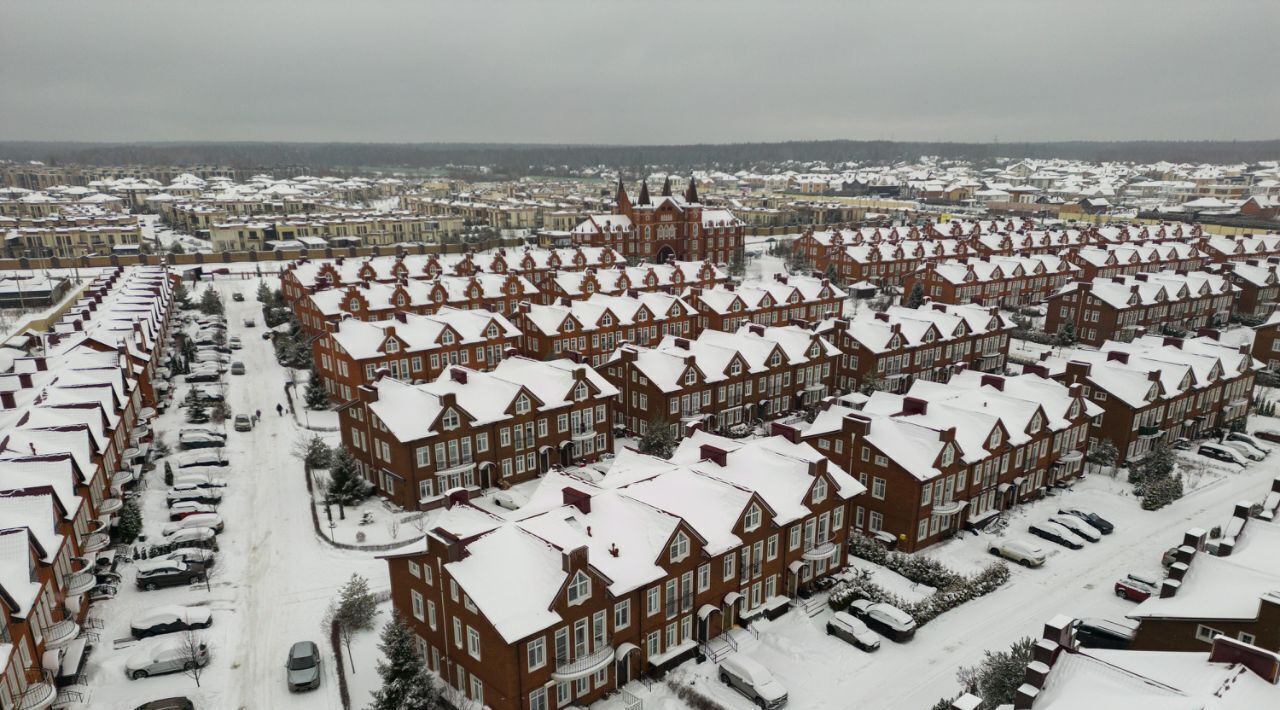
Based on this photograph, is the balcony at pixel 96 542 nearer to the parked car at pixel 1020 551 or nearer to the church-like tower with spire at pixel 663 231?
the parked car at pixel 1020 551

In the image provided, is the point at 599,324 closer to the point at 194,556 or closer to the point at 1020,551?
the point at 194,556

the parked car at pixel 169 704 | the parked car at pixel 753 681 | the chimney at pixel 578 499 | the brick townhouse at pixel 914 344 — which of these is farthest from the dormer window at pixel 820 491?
the brick townhouse at pixel 914 344

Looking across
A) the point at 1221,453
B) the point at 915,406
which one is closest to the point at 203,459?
the point at 915,406

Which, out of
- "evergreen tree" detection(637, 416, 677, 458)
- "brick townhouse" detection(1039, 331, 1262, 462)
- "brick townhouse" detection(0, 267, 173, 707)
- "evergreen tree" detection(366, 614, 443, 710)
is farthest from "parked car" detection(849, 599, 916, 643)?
"brick townhouse" detection(0, 267, 173, 707)

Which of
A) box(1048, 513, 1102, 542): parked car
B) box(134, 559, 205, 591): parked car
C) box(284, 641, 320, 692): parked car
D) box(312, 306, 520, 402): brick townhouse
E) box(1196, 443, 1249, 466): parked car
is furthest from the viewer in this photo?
box(312, 306, 520, 402): brick townhouse

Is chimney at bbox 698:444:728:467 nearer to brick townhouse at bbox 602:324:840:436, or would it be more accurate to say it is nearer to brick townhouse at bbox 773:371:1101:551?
brick townhouse at bbox 773:371:1101:551

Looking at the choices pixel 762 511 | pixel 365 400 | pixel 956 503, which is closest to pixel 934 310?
pixel 956 503
